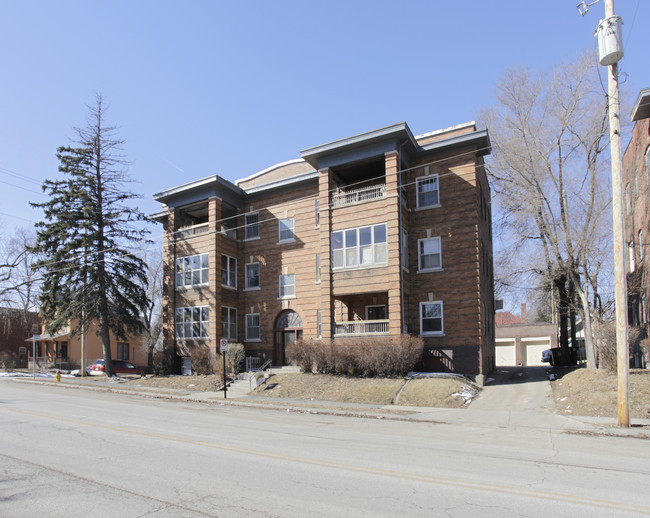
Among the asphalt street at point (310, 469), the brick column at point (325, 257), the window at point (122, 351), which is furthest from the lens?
the window at point (122, 351)

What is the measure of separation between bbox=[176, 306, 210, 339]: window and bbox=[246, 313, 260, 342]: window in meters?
2.54

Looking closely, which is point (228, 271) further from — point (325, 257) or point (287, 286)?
point (325, 257)

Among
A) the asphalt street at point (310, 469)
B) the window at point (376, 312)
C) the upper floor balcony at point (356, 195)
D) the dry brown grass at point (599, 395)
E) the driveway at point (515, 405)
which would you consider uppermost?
the upper floor balcony at point (356, 195)

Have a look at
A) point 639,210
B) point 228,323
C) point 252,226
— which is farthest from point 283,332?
point 639,210

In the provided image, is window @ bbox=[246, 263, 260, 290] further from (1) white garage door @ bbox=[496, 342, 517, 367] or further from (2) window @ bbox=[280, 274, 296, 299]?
(1) white garage door @ bbox=[496, 342, 517, 367]

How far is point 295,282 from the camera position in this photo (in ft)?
→ 90.4

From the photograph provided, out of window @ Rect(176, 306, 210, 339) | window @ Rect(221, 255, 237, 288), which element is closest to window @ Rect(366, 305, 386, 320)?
window @ Rect(221, 255, 237, 288)

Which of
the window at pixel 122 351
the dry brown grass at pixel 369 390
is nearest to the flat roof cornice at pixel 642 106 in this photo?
the dry brown grass at pixel 369 390

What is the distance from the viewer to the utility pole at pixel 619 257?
39.8 ft

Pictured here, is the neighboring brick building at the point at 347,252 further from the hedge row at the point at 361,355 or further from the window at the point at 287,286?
the hedge row at the point at 361,355

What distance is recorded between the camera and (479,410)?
15.9 metres

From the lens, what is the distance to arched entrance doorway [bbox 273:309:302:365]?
27.6 m

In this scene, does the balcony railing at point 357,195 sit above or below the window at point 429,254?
above

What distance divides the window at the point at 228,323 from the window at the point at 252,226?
15.9ft
